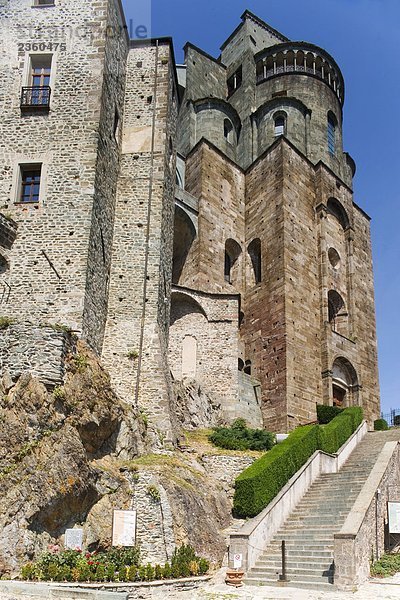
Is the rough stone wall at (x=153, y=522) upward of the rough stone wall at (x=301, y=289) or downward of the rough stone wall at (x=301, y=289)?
downward

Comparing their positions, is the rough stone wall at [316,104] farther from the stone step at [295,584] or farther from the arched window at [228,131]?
the stone step at [295,584]

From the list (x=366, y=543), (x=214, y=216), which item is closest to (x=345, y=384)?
(x=214, y=216)

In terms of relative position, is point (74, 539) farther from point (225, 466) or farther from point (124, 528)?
point (225, 466)

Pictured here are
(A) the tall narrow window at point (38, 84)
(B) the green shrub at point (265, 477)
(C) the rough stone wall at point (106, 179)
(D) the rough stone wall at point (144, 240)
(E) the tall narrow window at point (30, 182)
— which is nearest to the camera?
(B) the green shrub at point (265, 477)

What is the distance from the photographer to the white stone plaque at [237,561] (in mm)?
14505

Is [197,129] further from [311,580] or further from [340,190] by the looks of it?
[311,580]

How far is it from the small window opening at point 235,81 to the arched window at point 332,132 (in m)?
6.22

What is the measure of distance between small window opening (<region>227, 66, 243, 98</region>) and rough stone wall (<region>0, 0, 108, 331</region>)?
19.6m

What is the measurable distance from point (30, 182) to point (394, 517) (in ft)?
48.6

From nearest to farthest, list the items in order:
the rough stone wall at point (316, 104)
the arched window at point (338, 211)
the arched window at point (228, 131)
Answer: the arched window at point (338, 211), the rough stone wall at point (316, 104), the arched window at point (228, 131)

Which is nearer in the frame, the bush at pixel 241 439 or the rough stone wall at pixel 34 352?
the rough stone wall at pixel 34 352

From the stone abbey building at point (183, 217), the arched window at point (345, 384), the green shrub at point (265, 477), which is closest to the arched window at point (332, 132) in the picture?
the stone abbey building at point (183, 217)

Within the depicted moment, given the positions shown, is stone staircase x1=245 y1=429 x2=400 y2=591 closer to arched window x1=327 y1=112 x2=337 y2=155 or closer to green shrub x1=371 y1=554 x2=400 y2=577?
green shrub x1=371 y1=554 x2=400 y2=577

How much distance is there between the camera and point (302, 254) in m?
32.4
